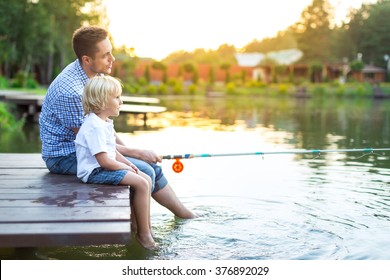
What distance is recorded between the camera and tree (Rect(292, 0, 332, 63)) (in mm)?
52594

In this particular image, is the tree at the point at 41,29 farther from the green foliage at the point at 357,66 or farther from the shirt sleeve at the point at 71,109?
the shirt sleeve at the point at 71,109

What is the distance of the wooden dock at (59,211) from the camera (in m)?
2.81

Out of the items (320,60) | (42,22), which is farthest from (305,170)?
(320,60)

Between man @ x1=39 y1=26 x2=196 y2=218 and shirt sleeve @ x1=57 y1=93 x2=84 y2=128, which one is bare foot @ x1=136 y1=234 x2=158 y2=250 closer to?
man @ x1=39 y1=26 x2=196 y2=218

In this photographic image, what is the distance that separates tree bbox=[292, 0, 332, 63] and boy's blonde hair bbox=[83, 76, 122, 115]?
1962 inches

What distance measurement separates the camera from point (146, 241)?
3.75 m

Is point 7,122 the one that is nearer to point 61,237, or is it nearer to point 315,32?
point 61,237

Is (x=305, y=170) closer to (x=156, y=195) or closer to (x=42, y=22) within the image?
(x=156, y=195)

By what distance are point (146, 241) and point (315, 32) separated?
52418 mm

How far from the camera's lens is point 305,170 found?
23.3ft

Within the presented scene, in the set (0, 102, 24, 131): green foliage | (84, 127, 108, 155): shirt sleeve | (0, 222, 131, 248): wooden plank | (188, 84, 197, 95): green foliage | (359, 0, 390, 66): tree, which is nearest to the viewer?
(0, 222, 131, 248): wooden plank

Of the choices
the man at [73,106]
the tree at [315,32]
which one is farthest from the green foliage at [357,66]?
the man at [73,106]

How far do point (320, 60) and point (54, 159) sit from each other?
50.1 meters

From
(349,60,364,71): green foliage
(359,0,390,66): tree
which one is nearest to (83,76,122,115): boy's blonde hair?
(349,60,364,71): green foliage
